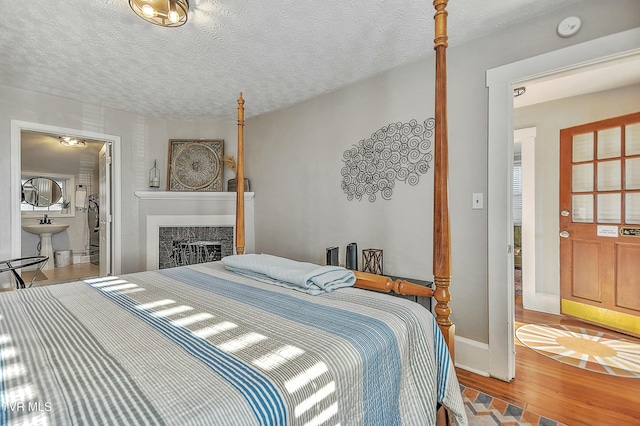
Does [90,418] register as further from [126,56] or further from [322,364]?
[126,56]

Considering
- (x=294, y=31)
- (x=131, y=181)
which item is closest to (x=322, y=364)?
(x=294, y=31)

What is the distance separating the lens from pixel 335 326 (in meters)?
1.00

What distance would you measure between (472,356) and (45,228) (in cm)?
653

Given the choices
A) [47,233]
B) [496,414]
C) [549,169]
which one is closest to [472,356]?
[496,414]

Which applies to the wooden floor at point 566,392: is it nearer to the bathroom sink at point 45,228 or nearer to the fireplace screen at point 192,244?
the fireplace screen at point 192,244

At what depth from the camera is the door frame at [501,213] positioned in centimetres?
204

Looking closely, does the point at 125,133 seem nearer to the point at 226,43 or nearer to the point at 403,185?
the point at 226,43

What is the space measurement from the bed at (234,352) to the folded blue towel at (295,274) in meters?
0.02

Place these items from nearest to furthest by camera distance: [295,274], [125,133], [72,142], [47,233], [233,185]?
[295,274] → [125,133] → [233,185] → [72,142] → [47,233]

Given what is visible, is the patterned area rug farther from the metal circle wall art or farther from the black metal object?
the metal circle wall art

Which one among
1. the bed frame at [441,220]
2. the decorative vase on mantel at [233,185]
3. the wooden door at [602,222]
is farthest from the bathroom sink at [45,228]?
the wooden door at [602,222]

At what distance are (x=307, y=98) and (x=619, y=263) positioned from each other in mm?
3357

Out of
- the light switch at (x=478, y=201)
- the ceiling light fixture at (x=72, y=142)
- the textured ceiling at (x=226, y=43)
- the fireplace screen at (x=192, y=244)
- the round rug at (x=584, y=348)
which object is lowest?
the round rug at (x=584, y=348)

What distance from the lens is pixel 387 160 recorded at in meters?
2.67
